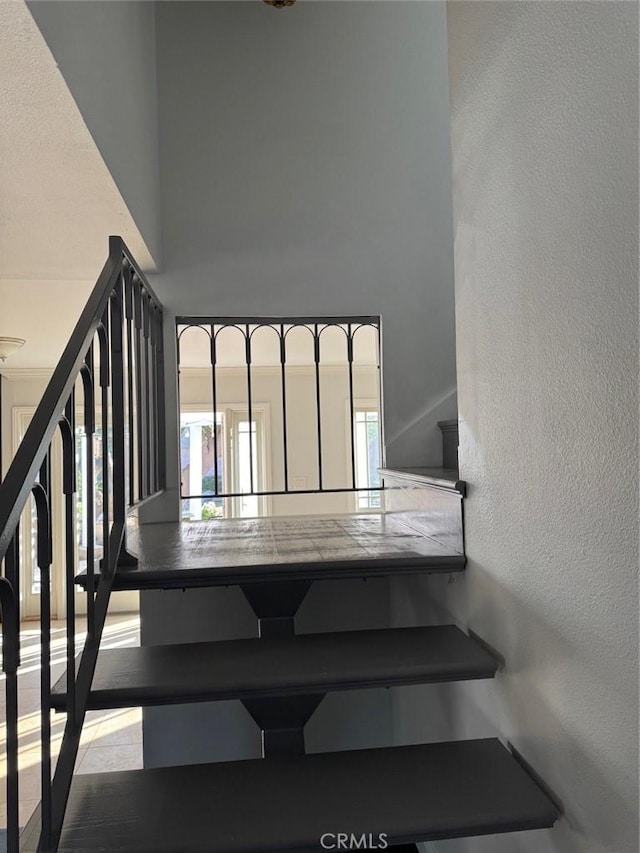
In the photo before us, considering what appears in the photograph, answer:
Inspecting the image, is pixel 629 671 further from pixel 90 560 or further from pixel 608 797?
pixel 90 560

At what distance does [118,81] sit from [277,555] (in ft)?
5.21

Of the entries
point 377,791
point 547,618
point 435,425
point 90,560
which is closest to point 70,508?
point 90,560

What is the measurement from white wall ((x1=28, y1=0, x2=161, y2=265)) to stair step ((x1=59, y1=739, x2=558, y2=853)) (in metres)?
1.57

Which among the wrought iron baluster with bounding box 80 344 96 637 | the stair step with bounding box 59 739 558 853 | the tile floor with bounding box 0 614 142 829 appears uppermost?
the wrought iron baluster with bounding box 80 344 96 637

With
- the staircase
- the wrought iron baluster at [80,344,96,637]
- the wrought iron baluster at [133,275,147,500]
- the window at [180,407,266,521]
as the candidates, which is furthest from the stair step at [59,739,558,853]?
the window at [180,407,266,521]

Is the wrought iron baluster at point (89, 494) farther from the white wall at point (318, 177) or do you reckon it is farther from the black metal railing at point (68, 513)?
the white wall at point (318, 177)

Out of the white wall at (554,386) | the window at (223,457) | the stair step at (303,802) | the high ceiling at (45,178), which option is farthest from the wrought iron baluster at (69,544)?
the window at (223,457)

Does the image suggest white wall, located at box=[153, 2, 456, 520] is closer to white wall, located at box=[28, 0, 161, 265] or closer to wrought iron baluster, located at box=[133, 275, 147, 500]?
white wall, located at box=[28, 0, 161, 265]

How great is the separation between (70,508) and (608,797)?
1.09 metres

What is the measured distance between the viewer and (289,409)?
7027 millimetres

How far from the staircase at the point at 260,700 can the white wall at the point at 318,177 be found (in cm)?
93

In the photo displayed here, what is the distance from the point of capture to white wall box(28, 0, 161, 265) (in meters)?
1.42

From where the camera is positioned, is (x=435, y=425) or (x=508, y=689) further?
(x=435, y=425)

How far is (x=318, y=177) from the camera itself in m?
2.90
